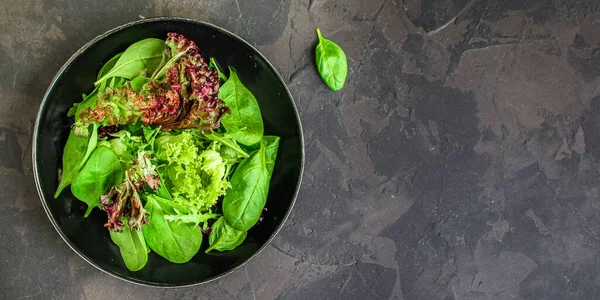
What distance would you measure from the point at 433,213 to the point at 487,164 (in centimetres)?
22

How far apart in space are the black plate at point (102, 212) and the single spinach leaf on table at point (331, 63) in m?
0.17

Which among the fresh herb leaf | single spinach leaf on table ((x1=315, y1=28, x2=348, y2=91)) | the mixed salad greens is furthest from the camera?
single spinach leaf on table ((x1=315, y1=28, x2=348, y2=91))

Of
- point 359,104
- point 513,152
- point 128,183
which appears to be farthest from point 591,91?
point 128,183

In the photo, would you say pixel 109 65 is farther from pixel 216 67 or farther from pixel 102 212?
pixel 102 212

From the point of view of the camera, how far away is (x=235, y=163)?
4.79 feet

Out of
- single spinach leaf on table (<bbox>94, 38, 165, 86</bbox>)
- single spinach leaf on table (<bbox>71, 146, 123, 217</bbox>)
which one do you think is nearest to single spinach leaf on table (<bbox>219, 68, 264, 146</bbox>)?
single spinach leaf on table (<bbox>94, 38, 165, 86</bbox>)

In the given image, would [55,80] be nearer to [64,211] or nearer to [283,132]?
[64,211]

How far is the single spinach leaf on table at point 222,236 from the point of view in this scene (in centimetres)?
145

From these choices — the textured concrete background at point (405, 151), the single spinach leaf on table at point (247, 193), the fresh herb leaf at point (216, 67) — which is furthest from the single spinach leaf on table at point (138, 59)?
the single spinach leaf on table at point (247, 193)

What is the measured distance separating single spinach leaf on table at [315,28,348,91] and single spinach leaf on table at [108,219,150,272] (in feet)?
2.19

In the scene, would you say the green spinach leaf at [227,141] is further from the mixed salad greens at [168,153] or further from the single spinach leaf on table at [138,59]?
the single spinach leaf on table at [138,59]

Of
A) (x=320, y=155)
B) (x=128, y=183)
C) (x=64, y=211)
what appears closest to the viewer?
(x=128, y=183)

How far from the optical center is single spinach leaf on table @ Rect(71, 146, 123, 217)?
133 cm

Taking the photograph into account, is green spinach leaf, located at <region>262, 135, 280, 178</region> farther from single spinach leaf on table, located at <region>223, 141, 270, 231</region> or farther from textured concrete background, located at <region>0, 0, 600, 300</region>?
textured concrete background, located at <region>0, 0, 600, 300</region>
